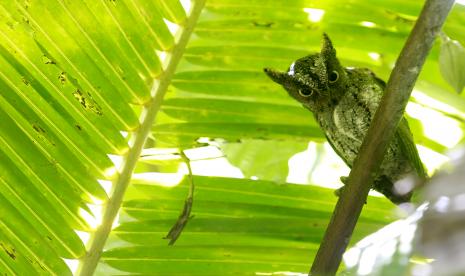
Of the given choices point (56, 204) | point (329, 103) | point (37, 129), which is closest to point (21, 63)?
point (37, 129)

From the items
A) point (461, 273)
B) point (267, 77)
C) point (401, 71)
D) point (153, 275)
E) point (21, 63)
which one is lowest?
point (461, 273)

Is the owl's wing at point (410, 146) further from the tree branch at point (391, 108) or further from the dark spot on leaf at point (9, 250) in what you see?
the dark spot on leaf at point (9, 250)

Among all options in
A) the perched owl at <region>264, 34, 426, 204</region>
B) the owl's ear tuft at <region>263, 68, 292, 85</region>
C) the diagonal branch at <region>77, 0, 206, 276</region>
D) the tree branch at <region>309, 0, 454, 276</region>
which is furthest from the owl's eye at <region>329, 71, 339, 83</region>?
the tree branch at <region>309, 0, 454, 276</region>

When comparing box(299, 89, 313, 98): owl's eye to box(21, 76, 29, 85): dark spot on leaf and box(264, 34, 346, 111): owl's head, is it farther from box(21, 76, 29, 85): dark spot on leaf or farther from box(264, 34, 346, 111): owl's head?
box(21, 76, 29, 85): dark spot on leaf

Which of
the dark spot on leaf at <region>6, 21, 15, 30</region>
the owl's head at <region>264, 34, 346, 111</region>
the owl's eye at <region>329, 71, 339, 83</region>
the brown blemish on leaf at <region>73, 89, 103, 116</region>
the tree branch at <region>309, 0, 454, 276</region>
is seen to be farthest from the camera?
the owl's eye at <region>329, 71, 339, 83</region>

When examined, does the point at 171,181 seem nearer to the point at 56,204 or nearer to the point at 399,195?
the point at 56,204
